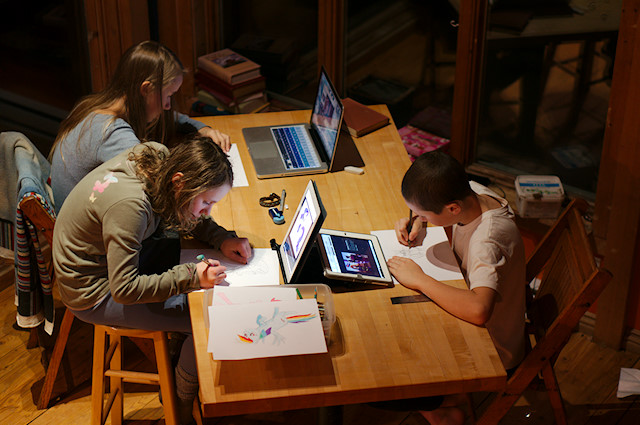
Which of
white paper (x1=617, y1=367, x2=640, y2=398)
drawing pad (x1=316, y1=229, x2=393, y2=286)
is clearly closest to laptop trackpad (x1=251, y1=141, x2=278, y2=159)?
drawing pad (x1=316, y1=229, x2=393, y2=286)

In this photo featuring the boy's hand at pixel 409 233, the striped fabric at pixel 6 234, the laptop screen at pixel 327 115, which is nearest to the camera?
the boy's hand at pixel 409 233

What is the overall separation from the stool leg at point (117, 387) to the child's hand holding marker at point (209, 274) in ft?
1.85

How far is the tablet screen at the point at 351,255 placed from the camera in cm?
221

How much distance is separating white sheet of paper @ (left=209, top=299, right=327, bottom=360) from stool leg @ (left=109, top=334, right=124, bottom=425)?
73cm

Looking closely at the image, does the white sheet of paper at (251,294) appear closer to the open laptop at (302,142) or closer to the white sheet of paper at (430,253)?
the white sheet of paper at (430,253)

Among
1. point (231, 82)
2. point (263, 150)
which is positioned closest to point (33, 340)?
point (263, 150)

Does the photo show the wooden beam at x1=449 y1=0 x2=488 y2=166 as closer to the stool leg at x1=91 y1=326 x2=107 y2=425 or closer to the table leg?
the table leg

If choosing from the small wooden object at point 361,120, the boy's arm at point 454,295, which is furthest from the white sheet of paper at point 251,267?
the small wooden object at point 361,120

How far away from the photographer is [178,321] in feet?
7.41

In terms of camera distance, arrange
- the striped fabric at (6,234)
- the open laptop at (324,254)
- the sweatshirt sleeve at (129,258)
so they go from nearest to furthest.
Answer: the sweatshirt sleeve at (129,258), the open laptop at (324,254), the striped fabric at (6,234)

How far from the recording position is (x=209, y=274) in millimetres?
2123

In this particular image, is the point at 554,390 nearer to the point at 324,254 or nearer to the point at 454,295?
the point at 454,295

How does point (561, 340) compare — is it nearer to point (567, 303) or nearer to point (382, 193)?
point (567, 303)

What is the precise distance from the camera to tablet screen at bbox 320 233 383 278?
2211 mm
